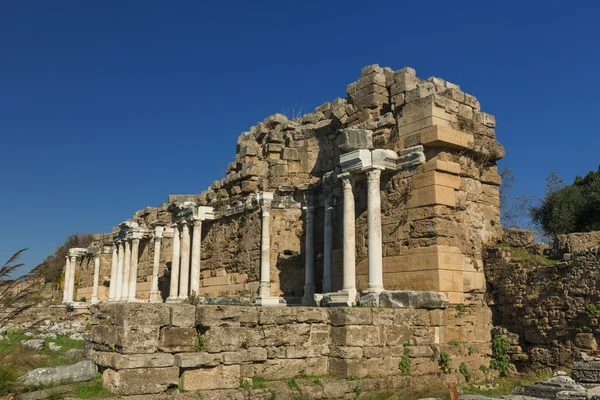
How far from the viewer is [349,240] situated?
42.2 ft

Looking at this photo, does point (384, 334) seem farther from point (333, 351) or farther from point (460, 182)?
point (460, 182)

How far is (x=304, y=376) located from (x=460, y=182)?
231 inches

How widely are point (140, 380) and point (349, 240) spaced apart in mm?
6779

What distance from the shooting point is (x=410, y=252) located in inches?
467

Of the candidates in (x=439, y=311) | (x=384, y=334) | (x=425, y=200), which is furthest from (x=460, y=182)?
(x=384, y=334)

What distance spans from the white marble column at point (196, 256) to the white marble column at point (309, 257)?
15.4 ft

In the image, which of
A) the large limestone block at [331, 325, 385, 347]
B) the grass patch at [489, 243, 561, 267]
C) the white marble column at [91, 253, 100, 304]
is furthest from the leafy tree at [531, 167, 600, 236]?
the white marble column at [91, 253, 100, 304]

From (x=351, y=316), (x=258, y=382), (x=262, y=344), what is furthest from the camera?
(x=351, y=316)

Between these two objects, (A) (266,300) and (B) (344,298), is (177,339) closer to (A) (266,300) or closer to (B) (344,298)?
(B) (344,298)

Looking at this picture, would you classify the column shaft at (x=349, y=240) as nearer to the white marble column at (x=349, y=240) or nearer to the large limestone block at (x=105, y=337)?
the white marble column at (x=349, y=240)

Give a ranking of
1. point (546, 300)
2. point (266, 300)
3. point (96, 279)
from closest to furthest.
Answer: point (546, 300)
point (266, 300)
point (96, 279)

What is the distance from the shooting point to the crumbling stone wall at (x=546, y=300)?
34.1ft

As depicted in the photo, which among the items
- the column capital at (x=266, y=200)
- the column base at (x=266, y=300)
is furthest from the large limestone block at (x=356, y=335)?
the column capital at (x=266, y=200)

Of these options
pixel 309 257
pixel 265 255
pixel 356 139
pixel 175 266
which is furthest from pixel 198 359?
pixel 175 266
